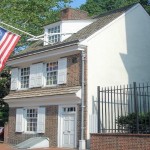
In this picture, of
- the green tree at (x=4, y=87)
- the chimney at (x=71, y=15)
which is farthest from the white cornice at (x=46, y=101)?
the chimney at (x=71, y=15)

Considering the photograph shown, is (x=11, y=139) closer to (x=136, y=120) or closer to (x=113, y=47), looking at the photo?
(x=113, y=47)

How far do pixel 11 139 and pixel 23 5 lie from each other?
451 inches

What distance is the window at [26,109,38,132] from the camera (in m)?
25.1

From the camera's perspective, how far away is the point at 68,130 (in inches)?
888

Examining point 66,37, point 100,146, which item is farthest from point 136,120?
point 66,37

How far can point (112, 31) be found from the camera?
77.8ft

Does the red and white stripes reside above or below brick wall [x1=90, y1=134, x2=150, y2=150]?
above

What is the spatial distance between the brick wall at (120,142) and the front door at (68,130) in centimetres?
426

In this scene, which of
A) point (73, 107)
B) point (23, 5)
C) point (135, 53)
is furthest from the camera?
point (23, 5)

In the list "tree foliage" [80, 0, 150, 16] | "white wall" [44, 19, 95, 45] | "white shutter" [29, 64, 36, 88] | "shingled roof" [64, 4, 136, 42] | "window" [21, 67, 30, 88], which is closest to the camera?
"shingled roof" [64, 4, 136, 42]

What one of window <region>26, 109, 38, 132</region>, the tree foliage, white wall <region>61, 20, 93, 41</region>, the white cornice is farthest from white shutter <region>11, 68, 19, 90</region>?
the tree foliage

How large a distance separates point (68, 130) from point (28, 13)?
43.2ft

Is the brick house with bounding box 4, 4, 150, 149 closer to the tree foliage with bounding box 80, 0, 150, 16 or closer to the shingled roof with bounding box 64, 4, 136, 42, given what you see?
the shingled roof with bounding box 64, 4, 136, 42

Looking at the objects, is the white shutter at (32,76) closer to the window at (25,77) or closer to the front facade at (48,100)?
the front facade at (48,100)
